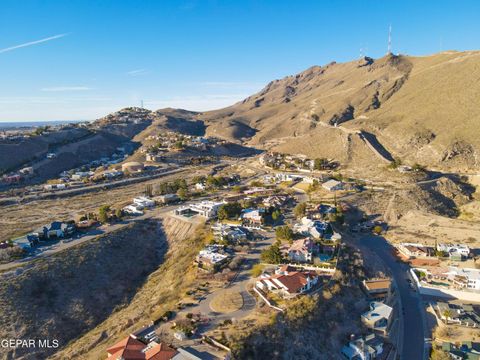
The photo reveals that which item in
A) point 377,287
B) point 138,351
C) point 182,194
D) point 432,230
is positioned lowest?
point 432,230

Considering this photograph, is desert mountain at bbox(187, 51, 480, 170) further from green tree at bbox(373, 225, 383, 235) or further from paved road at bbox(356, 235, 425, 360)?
paved road at bbox(356, 235, 425, 360)

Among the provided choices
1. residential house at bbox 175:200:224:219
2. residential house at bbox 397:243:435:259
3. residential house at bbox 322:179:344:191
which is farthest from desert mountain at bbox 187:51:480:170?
residential house at bbox 175:200:224:219

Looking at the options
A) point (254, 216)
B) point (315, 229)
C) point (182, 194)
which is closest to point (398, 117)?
point (182, 194)

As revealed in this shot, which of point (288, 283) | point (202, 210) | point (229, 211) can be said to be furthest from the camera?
point (202, 210)

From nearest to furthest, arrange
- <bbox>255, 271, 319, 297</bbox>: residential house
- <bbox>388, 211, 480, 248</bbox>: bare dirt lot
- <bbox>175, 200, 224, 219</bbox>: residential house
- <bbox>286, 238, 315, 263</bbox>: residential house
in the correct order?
<bbox>255, 271, 319, 297</bbox>: residential house
<bbox>286, 238, 315, 263</bbox>: residential house
<bbox>388, 211, 480, 248</bbox>: bare dirt lot
<bbox>175, 200, 224, 219</bbox>: residential house

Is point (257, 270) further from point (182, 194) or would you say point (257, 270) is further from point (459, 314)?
point (182, 194)

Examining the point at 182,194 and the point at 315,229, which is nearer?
the point at 315,229
